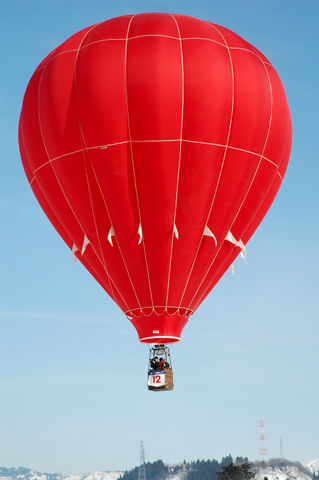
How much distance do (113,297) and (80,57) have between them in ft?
28.9

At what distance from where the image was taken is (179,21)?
1225 inches

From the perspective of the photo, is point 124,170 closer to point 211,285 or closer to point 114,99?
point 114,99

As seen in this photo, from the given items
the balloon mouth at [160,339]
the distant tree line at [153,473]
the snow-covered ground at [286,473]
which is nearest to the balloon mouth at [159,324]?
the balloon mouth at [160,339]

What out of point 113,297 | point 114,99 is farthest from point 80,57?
point 113,297

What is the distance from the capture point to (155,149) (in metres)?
29.4

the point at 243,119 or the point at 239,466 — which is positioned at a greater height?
the point at 243,119

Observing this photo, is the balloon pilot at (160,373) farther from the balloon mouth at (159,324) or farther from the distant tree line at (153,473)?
the distant tree line at (153,473)

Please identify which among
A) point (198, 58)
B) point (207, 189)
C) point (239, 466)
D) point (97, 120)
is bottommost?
point (239, 466)

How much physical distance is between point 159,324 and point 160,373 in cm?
173

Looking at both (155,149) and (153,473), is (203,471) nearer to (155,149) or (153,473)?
(153,473)

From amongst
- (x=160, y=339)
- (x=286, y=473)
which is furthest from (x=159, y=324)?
(x=286, y=473)

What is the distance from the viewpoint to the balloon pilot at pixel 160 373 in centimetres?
3050

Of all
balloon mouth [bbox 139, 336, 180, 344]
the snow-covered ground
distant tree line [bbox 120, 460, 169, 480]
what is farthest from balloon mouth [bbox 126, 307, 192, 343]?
distant tree line [bbox 120, 460, 169, 480]

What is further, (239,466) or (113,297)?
(239,466)
